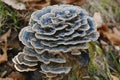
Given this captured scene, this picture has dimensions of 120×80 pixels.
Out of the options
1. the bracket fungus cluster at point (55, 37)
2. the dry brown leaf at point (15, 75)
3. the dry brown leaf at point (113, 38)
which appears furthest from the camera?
the dry brown leaf at point (113, 38)

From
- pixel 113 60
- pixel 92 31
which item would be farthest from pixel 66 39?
pixel 113 60

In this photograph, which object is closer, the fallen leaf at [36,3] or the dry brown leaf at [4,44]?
the dry brown leaf at [4,44]

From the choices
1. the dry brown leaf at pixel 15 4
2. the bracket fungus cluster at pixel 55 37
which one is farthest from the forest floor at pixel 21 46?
the bracket fungus cluster at pixel 55 37

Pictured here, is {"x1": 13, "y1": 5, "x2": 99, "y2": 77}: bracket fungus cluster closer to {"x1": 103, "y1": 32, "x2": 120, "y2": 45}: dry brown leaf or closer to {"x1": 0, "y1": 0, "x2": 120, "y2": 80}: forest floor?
{"x1": 0, "y1": 0, "x2": 120, "y2": 80}: forest floor

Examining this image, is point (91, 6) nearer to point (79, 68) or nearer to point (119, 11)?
point (119, 11)

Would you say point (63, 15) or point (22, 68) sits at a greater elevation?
point (63, 15)

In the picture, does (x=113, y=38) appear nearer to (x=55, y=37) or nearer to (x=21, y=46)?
(x=21, y=46)

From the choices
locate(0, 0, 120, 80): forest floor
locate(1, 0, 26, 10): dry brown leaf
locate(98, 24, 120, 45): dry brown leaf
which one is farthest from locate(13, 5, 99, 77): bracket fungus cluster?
locate(98, 24, 120, 45): dry brown leaf

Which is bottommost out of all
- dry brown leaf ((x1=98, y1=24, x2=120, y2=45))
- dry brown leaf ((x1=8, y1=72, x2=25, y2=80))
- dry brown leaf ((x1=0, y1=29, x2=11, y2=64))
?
dry brown leaf ((x1=8, y1=72, x2=25, y2=80))

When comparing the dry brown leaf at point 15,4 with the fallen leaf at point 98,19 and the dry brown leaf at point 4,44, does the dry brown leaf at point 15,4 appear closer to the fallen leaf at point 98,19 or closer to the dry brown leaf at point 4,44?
the dry brown leaf at point 4,44
